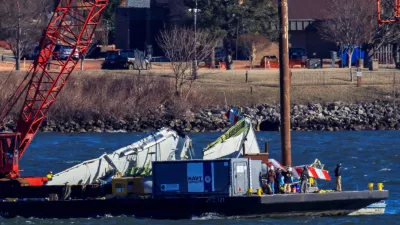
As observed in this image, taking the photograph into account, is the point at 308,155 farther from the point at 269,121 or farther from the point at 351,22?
the point at 351,22

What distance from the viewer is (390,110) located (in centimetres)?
6906

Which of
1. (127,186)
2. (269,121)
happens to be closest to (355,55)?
(269,121)

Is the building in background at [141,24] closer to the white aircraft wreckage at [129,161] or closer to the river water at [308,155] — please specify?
the river water at [308,155]

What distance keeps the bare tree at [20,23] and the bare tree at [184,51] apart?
11195 mm

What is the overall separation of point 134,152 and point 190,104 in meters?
35.6

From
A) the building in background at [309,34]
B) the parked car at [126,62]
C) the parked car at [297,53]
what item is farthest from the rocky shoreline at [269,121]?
the building in background at [309,34]

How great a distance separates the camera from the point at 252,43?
85.0 meters

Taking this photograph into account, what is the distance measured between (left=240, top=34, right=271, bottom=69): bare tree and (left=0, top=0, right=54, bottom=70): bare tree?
55.2ft

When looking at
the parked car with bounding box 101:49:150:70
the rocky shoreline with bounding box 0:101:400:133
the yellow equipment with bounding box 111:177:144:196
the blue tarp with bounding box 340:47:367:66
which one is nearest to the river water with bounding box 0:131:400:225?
the yellow equipment with bounding box 111:177:144:196

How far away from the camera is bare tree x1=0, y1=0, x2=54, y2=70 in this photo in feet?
264

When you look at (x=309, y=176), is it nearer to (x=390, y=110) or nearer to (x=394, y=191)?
(x=394, y=191)

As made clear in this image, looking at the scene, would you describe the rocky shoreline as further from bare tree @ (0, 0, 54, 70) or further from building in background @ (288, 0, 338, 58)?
building in background @ (288, 0, 338, 58)

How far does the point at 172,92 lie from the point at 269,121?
8.09 m

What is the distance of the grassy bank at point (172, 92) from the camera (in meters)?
68.9
